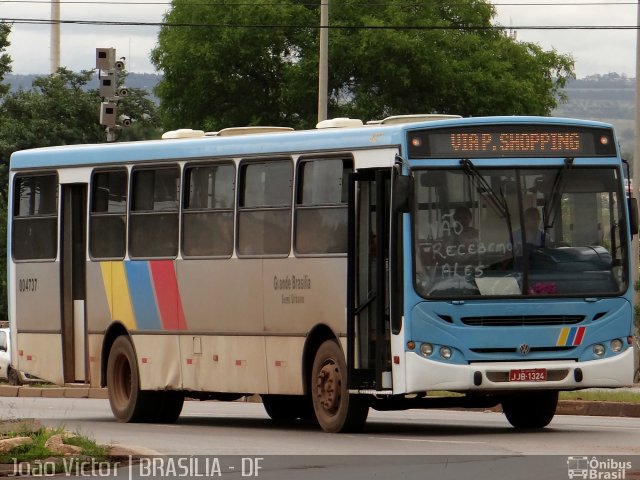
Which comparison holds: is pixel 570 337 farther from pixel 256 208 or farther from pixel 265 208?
pixel 256 208

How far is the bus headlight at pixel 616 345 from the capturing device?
17.7 m

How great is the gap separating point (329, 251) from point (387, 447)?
266 cm

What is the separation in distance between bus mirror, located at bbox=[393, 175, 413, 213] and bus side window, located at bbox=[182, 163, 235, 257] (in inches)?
124

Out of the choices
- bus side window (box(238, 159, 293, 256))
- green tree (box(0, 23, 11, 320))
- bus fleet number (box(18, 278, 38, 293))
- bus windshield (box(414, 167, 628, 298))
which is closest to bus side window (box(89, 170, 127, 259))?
bus fleet number (box(18, 278, 38, 293))

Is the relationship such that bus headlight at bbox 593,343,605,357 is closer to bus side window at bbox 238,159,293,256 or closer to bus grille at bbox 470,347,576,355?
bus grille at bbox 470,347,576,355

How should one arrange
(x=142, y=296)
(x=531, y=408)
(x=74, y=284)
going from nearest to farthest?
1. (x=531, y=408)
2. (x=142, y=296)
3. (x=74, y=284)

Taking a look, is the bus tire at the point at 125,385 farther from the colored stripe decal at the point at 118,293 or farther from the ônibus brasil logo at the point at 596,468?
the ônibus brasil logo at the point at 596,468

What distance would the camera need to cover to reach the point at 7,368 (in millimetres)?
41500

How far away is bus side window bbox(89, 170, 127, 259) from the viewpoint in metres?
21.4

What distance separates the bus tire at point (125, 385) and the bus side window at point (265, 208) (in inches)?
100

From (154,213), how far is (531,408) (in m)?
4.81

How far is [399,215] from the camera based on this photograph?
1716 cm

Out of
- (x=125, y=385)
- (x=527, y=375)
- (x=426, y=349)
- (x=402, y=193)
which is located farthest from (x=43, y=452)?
(x=125, y=385)

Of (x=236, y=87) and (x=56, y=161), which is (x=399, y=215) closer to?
(x=56, y=161)
